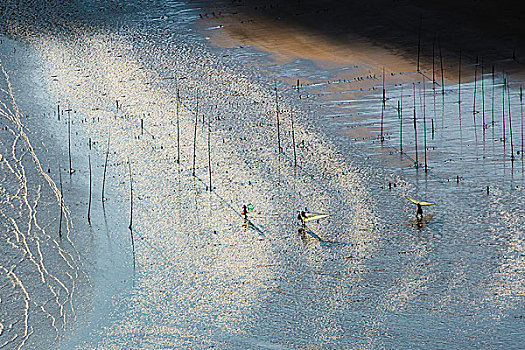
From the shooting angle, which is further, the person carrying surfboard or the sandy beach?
the person carrying surfboard

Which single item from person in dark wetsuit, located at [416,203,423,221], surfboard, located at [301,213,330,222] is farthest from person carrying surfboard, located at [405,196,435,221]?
surfboard, located at [301,213,330,222]

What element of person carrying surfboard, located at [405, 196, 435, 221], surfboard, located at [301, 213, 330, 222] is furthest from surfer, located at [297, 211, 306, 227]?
person carrying surfboard, located at [405, 196, 435, 221]

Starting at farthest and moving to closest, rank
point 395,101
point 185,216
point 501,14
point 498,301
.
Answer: point 501,14 → point 395,101 → point 185,216 → point 498,301

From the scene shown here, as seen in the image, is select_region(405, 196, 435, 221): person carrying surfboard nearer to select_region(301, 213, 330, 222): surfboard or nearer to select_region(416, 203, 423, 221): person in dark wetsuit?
select_region(416, 203, 423, 221): person in dark wetsuit

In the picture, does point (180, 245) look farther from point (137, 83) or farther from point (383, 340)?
point (137, 83)

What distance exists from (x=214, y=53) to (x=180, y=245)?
239 inches

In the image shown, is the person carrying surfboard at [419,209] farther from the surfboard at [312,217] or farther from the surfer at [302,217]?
the surfer at [302,217]

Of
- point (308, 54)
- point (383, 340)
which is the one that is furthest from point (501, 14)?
point (383, 340)

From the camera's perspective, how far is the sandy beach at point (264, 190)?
6.15 m

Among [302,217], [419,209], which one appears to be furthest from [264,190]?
[419,209]

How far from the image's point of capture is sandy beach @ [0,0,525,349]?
6148 millimetres

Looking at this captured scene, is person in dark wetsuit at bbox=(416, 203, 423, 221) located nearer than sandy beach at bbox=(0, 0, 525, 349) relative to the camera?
No

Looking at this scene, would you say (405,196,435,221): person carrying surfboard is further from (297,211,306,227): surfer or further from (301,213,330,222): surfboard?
(297,211,306,227): surfer

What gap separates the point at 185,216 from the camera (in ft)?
25.6
